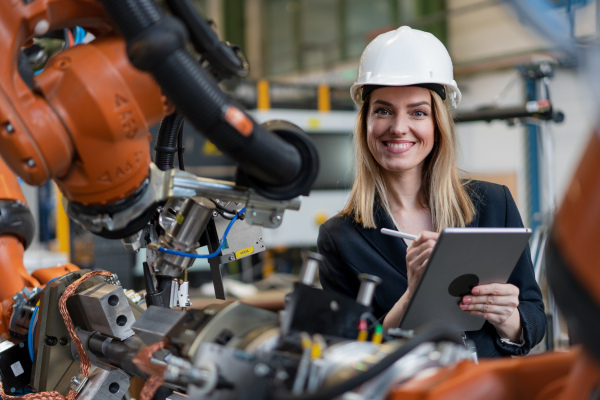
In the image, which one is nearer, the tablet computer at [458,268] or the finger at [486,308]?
the tablet computer at [458,268]

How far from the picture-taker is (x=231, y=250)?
1207 mm

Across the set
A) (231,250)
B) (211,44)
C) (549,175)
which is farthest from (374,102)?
(549,175)

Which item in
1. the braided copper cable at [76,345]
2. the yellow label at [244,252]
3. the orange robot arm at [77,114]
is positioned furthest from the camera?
the yellow label at [244,252]

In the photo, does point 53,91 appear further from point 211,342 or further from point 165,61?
point 211,342

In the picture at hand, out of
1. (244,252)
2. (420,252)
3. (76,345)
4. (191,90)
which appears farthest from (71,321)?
(420,252)

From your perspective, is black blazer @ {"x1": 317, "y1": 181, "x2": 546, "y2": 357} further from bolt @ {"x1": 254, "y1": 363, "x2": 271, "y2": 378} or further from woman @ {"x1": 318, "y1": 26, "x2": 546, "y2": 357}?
bolt @ {"x1": 254, "y1": 363, "x2": 271, "y2": 378}

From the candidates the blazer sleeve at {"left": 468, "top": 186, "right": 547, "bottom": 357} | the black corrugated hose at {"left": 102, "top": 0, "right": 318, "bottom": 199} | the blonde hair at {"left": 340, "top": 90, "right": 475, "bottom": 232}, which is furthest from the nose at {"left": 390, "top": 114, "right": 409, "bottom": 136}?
the black corrugated hose at {"left": 102, "top": 0, "right": 318, "bottom": 199}

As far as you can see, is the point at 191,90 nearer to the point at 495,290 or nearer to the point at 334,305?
the point at 334,305

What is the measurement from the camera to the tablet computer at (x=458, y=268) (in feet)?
3.64

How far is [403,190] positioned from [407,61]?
38 centimetres

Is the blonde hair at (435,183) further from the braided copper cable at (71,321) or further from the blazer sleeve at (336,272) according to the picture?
the braided copper cable at (71,321)

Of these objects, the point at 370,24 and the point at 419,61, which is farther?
the point at 370,24

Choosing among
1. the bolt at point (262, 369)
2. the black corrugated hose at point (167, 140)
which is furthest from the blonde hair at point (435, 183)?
the bolt at point (262, 369)

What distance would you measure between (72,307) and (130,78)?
534 millimetres
